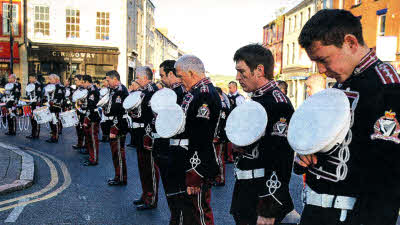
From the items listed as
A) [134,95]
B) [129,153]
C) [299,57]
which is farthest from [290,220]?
[299,57]

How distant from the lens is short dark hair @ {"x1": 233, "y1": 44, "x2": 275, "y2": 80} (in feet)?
9.52

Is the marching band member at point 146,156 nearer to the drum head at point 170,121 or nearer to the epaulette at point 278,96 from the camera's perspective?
the drum head at point 170,121

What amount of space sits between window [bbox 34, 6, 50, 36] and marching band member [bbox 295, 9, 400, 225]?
3061 centimetres

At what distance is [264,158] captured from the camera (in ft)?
8.69

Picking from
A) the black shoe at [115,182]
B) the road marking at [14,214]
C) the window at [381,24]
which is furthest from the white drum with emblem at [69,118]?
the window at [381,24]

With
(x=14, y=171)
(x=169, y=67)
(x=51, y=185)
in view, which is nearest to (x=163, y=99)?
(x=169, y=67)

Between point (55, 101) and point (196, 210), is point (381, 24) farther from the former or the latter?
point (196, 210)

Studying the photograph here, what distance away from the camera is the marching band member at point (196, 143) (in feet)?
11.2

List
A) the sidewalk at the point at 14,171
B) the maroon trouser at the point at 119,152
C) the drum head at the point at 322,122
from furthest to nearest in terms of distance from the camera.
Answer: the maroon trouser at the point at 119,152
the sidewalk at the point at 14,171
the drum head at the point at 322,122

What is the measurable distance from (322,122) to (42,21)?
31.0 meters

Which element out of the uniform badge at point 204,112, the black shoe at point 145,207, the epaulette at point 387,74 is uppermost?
the epaulette at point 387,74

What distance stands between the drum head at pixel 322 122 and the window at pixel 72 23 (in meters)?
30.2

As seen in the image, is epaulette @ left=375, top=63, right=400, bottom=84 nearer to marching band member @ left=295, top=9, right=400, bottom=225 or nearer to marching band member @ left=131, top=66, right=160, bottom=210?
marching band member @ left=295, top=9, right=400, bottom=225

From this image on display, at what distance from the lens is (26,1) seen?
28.2m
